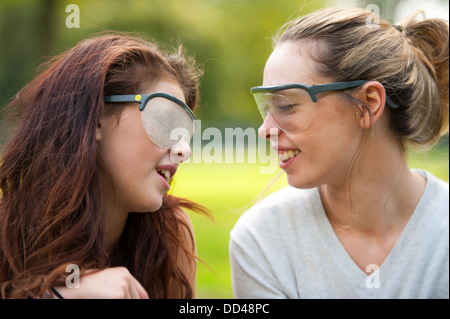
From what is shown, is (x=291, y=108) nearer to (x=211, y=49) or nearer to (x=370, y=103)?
(x=370, y=103)

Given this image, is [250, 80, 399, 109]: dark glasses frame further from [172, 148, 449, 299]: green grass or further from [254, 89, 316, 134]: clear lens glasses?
[172, 148, 449, 299]: green grass

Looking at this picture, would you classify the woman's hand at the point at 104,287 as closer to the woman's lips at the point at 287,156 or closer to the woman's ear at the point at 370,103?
the woman's lips at the point at 287,156

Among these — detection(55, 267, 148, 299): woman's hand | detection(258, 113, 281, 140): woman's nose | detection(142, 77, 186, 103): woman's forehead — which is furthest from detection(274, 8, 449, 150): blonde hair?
detection(55, 267, 148, 299): woman's hand

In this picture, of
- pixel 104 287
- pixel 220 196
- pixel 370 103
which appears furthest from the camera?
pixel 220 196

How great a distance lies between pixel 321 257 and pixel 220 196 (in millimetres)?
5107

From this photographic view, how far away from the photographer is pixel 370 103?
8.20 feet

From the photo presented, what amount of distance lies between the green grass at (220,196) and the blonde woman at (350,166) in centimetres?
25

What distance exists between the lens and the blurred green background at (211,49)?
14.1ft

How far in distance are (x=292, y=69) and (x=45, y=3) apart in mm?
8023

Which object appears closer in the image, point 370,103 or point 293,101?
point 293,101

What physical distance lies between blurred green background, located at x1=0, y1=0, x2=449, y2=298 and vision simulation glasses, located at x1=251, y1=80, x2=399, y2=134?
0.55 m

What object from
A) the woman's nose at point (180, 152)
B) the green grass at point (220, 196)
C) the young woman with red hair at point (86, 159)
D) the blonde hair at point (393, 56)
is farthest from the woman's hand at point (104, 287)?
the blonde hair at point (393, 56)

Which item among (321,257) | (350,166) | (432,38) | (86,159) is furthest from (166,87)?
(432,38)

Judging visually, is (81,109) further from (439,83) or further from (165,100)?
(439,83)
